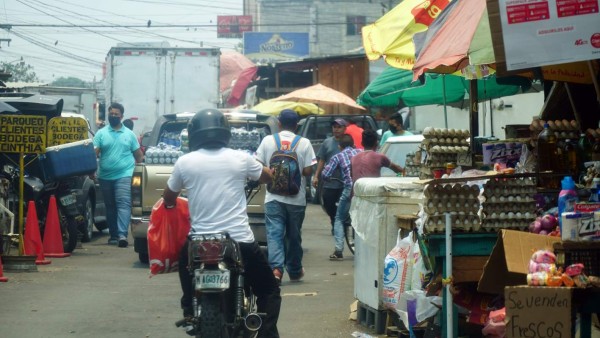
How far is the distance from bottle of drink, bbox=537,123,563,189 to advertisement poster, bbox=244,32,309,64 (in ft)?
229

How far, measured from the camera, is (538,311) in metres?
6.14

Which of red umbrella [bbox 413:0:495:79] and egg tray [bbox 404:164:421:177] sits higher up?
red umbrella [bbox 413:0:495:79]

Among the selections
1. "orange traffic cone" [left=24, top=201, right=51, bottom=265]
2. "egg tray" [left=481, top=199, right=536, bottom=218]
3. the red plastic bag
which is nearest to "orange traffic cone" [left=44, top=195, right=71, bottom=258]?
"orange traffic cone" [left=24, top=201, right=51, bottom=265]

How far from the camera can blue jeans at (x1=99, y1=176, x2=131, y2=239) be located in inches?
663

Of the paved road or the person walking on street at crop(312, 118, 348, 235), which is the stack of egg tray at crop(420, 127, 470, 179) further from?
the person walking on street at crop(312, 118, 348, 235)

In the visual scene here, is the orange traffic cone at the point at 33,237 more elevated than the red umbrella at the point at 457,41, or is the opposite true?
the red umbrella at the point at 457,41

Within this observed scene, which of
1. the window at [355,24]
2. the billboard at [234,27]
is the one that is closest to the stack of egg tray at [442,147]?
the window at [355,24]

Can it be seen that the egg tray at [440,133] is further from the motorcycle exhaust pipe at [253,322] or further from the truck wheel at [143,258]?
the truck wheel at [143,258]

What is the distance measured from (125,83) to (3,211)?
13.7 m

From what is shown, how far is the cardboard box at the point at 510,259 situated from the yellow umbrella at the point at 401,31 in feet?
13.2

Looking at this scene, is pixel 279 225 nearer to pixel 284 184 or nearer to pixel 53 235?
pixel 284 184

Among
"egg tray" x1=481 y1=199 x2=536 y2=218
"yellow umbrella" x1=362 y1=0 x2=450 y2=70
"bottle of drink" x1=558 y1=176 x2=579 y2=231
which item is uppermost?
"yellow umbrella" x1=362 y1=0 x2=450 y2=70

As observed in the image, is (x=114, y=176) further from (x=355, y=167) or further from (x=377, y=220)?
(x=377, y=220)

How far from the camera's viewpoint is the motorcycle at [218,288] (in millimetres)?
7160
